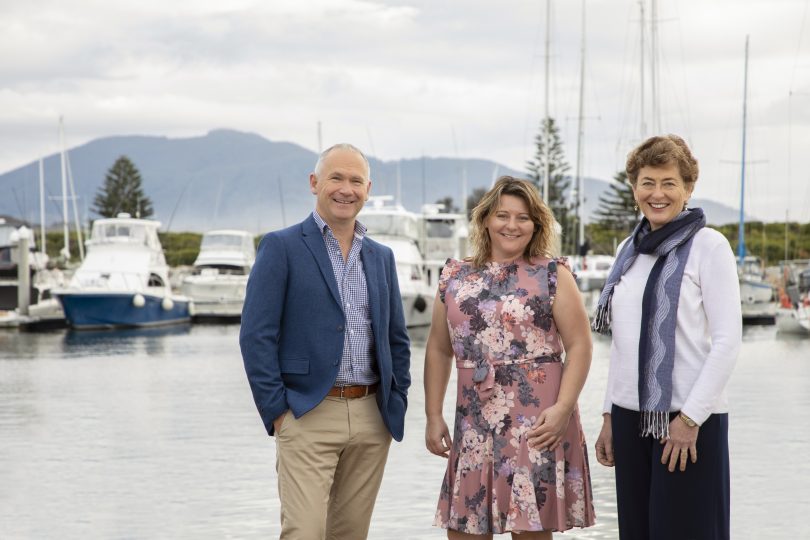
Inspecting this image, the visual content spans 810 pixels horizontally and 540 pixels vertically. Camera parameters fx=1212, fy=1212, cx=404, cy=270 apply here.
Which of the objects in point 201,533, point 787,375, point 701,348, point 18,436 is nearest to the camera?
point 701,348

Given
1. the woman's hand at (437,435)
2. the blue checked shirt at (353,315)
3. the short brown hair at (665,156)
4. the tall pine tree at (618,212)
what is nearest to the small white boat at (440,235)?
the tall pine tree at (618,212)

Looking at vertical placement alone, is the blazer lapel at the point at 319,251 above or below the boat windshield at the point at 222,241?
above

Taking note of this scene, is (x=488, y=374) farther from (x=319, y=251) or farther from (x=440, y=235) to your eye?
(x=440, y=235)

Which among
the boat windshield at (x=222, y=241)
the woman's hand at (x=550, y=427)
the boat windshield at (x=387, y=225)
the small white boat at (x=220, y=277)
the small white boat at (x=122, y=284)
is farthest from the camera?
the boat windshield at (x=222, y=241)

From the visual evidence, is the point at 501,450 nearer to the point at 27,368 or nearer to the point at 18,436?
the point at 18,436

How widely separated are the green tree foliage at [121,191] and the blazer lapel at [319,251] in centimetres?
8588

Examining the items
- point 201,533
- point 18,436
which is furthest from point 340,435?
point 18,436

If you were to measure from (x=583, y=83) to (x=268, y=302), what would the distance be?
49.4m

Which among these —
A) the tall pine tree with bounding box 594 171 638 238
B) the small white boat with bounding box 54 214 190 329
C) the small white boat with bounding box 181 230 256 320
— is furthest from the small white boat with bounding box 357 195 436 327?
the tall pine tree with bounding box 594 171 638 238

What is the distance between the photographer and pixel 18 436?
1310 centimetres

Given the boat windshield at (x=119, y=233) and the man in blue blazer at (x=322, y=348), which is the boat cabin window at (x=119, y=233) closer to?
the boat windshield at (x=119, y=233)

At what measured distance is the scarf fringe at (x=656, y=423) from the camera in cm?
400

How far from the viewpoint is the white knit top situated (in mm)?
3936

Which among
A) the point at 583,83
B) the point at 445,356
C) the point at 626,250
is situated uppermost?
the point at 583,83
